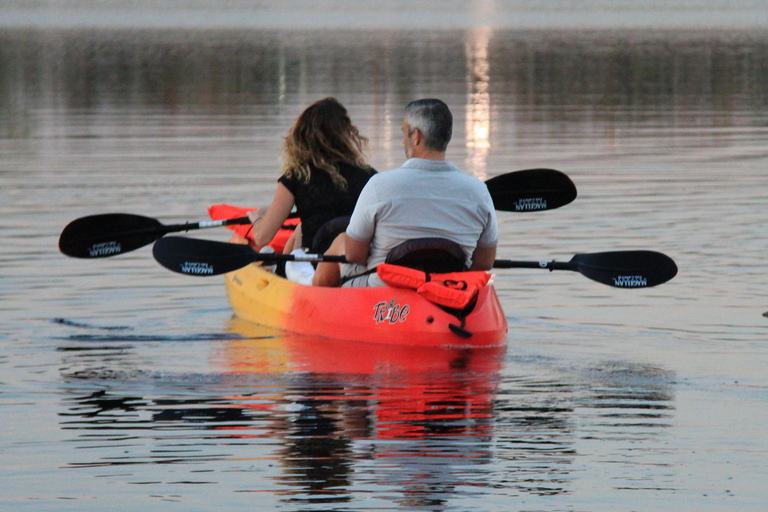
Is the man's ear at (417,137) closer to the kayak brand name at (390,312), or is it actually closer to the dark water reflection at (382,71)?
the kayak brand name at (390,312)

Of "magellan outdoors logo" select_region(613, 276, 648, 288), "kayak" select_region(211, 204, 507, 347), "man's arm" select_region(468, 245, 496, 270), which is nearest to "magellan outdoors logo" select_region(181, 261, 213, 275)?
"kayak" select_region(211, 204, 507, 347)

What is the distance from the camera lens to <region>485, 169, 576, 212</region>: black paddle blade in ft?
28.9

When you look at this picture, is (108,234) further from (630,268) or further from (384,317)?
(630,268)

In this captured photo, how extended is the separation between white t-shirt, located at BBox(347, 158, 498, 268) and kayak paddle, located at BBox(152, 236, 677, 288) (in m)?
0.47

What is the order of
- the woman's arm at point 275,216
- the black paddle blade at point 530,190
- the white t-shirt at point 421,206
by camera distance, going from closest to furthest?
the white t-shirt at point 421,206 < the woman's arm at point 275,216 < the black paddle blade at point 530,190

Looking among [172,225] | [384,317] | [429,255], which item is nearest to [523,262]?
[429,255]

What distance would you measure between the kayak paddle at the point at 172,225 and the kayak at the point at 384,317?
90 centimetres

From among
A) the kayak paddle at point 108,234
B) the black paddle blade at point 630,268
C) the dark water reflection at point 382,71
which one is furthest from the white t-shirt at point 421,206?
the dark water reflection at point 382,71

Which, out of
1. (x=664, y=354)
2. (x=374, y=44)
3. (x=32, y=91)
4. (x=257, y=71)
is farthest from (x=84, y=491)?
(x=374, y=44)

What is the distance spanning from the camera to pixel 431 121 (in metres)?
6.87

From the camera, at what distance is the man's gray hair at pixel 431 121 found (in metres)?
6.86

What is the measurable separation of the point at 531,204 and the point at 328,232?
1696 millimetres

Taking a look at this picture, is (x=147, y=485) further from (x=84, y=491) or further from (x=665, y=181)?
(x=665, y=181)

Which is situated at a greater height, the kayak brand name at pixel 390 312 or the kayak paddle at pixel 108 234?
the kayak paddle at pixel 108 234
